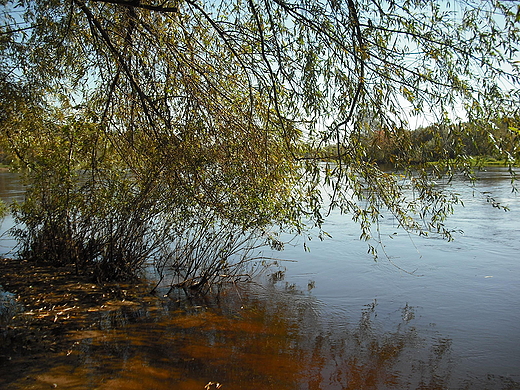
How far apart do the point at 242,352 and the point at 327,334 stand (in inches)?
53.3

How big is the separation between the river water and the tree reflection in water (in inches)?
0.6

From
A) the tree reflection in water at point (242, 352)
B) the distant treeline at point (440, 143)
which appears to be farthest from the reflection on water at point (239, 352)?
the distant treeline at point (440, 143)

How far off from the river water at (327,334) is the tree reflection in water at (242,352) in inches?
0.6

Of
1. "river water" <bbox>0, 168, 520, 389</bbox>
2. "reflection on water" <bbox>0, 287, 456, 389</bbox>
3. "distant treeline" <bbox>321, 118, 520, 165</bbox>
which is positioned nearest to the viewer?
"distant treeline" <bbox>321, 118, 520, 165</bbox>

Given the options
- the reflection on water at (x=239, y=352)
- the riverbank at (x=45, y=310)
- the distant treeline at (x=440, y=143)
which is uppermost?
the distant treeline at (x=440, y=143)

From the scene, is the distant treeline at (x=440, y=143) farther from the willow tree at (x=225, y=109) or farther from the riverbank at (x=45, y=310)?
the riverbank at (x=45, y=310)

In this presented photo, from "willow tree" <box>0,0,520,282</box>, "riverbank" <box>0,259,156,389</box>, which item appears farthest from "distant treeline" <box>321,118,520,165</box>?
"riverbank" <box>0,259,156,389</box>

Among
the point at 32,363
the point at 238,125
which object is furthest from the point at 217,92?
the point at 32,363

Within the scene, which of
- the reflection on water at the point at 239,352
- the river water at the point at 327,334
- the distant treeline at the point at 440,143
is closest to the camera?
the distant treeline at the point at 440,143

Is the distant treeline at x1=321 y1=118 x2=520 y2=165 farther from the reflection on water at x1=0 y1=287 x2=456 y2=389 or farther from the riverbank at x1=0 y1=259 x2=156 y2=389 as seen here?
the riverbank at x1=0 y1=259 x2=156 y2=389

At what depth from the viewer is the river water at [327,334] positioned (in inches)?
201

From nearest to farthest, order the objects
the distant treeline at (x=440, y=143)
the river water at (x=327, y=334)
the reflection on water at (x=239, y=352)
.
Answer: the distant treeline at (x=440, y=143) < the reflection on water at (x=239, y=352) < the river water at (x=327, y=334)

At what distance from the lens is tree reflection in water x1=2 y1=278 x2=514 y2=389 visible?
4.97m

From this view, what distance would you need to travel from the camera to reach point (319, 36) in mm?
5277
